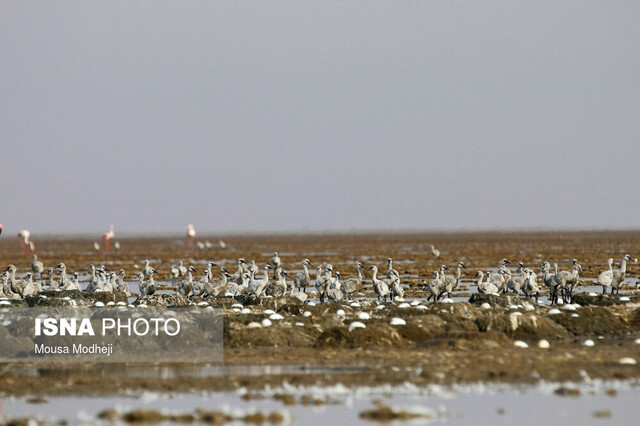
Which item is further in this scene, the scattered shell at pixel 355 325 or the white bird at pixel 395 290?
the white bird at pixel 395 290

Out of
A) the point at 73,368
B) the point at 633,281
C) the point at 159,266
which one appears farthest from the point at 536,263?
the point at 73,368

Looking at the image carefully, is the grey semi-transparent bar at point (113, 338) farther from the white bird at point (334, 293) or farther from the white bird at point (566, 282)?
the white bird at point (566, 282)

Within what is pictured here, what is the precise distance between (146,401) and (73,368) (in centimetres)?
355

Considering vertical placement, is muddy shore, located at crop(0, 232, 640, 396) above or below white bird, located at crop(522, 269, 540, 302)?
below

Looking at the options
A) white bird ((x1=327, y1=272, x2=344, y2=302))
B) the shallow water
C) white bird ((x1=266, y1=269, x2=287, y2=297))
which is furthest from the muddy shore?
white bird ((x1=266, y1=269, x2=287, y2=297))

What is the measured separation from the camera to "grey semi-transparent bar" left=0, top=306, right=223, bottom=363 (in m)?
16.9

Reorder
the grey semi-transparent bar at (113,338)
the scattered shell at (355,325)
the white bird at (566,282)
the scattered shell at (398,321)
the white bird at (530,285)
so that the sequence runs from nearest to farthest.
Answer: the grey semi-transparent bar at (113,338) < the scattered shell at (355,325) < the scattered shell at (398,321) < the white bird at (566,282) < the white bird at (530,285)

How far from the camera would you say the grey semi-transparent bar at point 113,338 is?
16.9 meters

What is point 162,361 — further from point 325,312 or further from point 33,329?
point 325,312

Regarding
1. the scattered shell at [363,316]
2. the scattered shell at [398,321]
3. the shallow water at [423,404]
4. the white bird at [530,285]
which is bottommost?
the shallow water at [423,404]

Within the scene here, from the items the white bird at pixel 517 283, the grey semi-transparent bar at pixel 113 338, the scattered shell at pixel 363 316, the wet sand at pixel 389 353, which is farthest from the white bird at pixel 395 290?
the grey semi-transparent bar at pixel 113 338

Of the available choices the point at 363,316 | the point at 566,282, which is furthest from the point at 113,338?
the point at 566,282

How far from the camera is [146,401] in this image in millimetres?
12742

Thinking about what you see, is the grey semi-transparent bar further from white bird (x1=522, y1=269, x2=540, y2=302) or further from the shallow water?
white bird (x1=522, y1=269, x2=540, y2=302)
